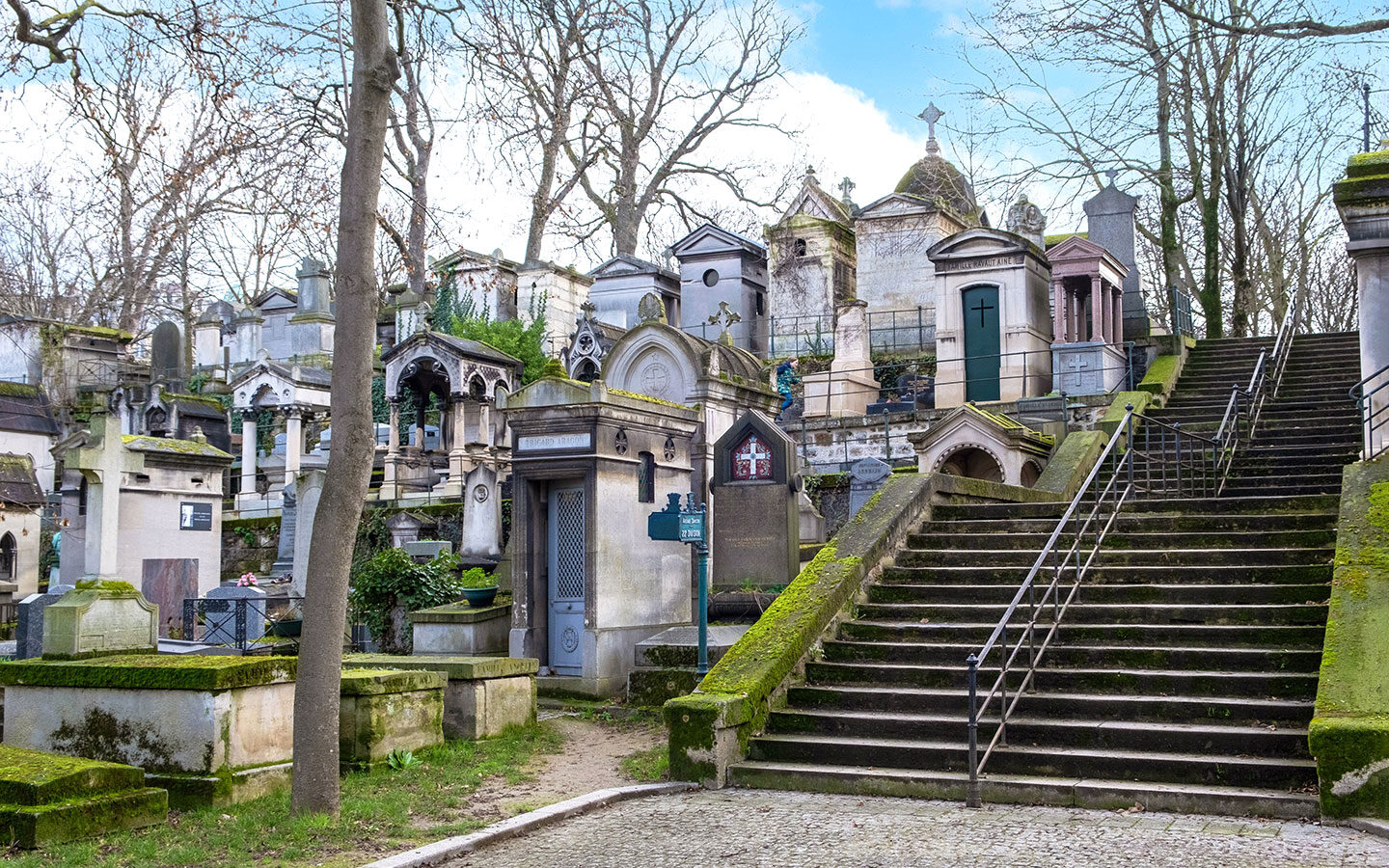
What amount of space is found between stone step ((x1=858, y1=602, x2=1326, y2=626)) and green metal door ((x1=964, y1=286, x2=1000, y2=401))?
1527 cm

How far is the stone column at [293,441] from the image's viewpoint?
98.1 feet

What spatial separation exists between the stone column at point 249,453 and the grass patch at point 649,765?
22714 mm

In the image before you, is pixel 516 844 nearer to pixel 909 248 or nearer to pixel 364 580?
pixel 364 580

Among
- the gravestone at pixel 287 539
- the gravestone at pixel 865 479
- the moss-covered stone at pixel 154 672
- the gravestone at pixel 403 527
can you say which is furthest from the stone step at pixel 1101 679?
the gravestone at pixel 403 527

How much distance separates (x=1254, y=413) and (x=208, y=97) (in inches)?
509

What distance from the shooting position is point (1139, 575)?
10.1 m

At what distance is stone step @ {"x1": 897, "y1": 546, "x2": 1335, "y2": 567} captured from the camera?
997 cm

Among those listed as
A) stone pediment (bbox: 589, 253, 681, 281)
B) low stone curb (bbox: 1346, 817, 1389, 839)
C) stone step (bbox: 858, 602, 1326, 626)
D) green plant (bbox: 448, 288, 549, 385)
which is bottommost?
low stone curb (bbox: 1346, 817, 1389, 839)

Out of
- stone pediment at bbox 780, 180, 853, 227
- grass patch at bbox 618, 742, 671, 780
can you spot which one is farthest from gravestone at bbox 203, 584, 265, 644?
stone pediment at bbox 780, 180, 853, 227

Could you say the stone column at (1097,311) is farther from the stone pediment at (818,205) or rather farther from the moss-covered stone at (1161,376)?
the stone pediment at (818,205)

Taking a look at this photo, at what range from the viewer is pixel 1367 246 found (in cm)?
1298

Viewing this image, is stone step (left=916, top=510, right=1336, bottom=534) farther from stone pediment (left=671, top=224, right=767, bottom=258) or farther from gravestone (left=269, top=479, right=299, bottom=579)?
stone pediment (left=671, top=224, right=767, bottom=258)

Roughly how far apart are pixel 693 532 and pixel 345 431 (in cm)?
446

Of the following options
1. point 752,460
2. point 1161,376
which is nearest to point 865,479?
point 752,460
